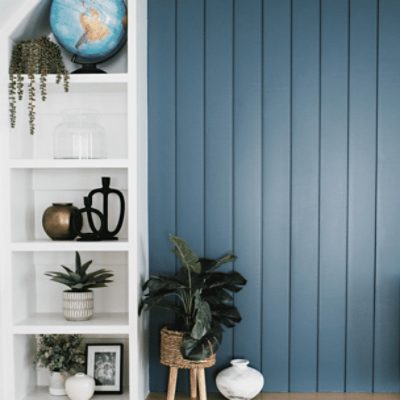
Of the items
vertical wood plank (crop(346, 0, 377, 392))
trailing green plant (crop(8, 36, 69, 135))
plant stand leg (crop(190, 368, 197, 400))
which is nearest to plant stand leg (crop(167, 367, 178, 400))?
plant stand leg (crop(190, 368, 197, 400))

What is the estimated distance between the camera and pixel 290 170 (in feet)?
10.8

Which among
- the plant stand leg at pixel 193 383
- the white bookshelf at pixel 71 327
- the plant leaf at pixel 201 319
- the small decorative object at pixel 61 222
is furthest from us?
the plant stand leg at pixel 193 383

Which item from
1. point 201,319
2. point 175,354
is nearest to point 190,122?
point 201,319

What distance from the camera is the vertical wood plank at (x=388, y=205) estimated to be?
3244mm

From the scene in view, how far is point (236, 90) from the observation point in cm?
329

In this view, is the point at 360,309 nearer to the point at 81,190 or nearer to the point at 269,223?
the point at 269,223

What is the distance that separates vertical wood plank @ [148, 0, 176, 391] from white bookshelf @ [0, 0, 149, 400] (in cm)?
6

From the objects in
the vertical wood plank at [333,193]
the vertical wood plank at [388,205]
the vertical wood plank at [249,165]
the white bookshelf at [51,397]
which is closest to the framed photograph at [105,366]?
the white bookshelf at [51,397]

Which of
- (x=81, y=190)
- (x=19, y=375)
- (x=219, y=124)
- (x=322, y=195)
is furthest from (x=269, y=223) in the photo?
(x=19, y=375)

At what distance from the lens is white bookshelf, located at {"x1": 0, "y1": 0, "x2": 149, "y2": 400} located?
289 cm

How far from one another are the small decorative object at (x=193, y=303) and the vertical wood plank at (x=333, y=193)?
0.51 m

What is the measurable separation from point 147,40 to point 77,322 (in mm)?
1456

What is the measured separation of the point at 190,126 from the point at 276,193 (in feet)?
1.84

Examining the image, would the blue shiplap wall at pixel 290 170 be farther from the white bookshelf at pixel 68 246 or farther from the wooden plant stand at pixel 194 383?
the white bookshelf at pixel 68 246
